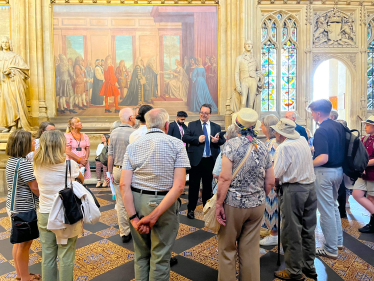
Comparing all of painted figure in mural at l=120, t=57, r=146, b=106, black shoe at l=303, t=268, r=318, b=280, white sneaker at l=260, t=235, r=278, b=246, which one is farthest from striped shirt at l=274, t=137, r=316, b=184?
painted figure in mural at l=120, t=57, r=146, b=106

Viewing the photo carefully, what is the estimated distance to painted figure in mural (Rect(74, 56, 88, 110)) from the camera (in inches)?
325

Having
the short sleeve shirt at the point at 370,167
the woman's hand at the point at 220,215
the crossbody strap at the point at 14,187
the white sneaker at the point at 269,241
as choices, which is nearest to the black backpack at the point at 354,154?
the short sleeve shirt at the point at 370,167

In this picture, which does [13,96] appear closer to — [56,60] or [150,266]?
[56,60]

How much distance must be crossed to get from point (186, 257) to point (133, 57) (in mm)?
6765

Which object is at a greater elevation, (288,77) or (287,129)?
(288,77)

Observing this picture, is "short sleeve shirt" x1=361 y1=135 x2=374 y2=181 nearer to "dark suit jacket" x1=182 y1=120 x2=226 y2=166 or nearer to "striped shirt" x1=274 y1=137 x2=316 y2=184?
"striped shirt" x1=274 y1=137 x2=316 y2=184

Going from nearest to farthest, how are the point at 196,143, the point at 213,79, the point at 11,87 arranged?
the point at 196,143
the point at 11,87
the point at 213,79

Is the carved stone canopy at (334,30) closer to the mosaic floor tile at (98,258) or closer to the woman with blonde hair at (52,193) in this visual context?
the mosaic floor tile at (98,258)

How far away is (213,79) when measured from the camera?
8469 mm

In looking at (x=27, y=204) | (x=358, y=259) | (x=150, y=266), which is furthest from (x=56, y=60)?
(x=358, y=259)

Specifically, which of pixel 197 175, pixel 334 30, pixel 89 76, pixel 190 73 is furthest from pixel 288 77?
pixel 89 76

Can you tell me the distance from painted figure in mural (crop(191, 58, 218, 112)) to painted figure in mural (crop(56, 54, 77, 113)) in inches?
144

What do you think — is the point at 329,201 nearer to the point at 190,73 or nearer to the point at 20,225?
the point at 20,225

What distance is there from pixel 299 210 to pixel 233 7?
727cm
